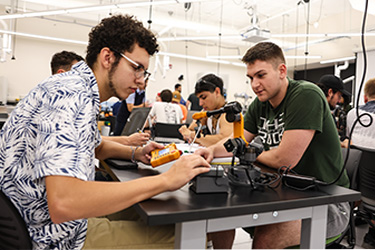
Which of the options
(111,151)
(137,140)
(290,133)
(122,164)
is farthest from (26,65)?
(290,133)

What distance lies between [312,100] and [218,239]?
3.11 ft

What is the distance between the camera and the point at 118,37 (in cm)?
111

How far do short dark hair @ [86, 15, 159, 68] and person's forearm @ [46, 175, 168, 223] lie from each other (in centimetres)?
52

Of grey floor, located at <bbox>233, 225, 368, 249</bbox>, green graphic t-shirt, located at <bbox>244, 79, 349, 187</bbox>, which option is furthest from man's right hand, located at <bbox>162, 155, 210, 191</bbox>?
grey floor, located at <bbox>233, 225, 368, 249</bbox>

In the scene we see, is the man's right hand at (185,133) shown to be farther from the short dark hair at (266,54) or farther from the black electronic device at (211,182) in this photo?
the black electronic device at (211,182)

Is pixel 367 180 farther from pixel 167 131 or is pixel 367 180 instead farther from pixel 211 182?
pixel 167 131

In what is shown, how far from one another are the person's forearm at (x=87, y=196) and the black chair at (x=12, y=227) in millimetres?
118

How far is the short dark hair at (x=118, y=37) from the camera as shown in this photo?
111 centimetres

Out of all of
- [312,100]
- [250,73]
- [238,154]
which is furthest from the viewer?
[250,73]

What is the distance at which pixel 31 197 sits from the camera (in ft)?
2.81

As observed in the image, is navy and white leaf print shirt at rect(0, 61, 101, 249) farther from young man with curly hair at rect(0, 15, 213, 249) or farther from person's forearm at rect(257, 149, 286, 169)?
person's forearm at rect(257, 149, 286, 169)

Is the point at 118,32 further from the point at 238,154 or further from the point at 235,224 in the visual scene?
the point at 235,224

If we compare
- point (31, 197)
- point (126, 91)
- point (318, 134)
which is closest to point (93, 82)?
point (126, 91)

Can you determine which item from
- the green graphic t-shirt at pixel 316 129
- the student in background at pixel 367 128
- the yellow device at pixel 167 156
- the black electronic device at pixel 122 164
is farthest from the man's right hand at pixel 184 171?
the student in background at pixel 367 128
